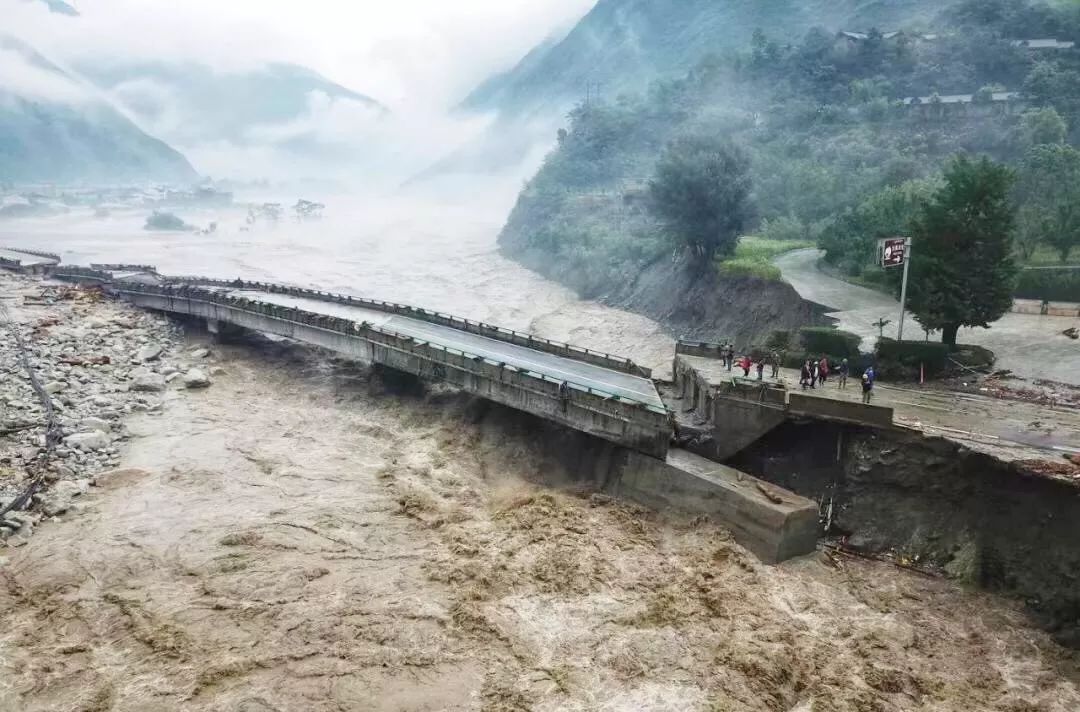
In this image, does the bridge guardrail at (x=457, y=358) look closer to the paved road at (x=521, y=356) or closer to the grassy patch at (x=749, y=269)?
the paved road at (x=521, y=356)

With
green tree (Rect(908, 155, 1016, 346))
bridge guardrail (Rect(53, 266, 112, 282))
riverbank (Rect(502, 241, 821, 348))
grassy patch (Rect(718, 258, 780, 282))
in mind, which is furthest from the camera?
bridge guardrail (Rect(53, 266, 112, 282))

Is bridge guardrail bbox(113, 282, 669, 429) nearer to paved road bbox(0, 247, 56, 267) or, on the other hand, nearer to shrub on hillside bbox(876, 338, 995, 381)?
shrub on hillside bbox(876, 338, 995, 381)

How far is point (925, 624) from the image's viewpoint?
Result: 19.4 m

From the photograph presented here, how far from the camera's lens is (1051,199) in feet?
164

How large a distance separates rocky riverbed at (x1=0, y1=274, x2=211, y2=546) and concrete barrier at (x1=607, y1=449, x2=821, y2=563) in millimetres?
19452

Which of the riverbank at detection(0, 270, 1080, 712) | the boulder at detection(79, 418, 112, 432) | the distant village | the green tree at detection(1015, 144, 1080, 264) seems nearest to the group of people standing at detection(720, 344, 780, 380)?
the riverbank at detection(0, 270, 1080, 712)

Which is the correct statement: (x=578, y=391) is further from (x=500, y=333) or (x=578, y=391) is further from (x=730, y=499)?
(x=500, y=333)

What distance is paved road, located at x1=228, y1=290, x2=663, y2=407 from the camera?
29.8 meters

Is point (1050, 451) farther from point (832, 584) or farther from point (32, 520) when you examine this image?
point (32, 520)

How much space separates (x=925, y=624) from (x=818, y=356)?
49.6 ft

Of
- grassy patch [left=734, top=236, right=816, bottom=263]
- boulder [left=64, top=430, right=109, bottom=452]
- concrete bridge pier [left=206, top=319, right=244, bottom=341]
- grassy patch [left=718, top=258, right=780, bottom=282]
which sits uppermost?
grassy patch [left=734, top=236, right=816, bottom=263]

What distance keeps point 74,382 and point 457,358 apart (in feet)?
59.7

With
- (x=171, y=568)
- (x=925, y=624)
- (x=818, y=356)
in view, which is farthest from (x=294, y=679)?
(x=818, y=356)

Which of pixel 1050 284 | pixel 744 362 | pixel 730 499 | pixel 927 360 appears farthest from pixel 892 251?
pixel 1050 284
